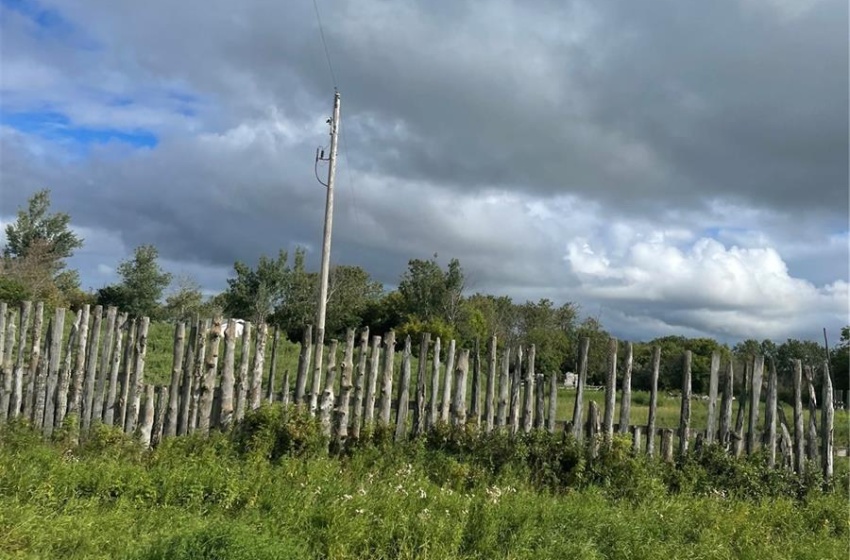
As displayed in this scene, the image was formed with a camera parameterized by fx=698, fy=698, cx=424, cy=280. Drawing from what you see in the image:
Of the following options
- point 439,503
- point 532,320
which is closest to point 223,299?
point 532,320

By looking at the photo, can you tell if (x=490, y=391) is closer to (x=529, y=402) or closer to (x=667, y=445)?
(x=529, y=402)

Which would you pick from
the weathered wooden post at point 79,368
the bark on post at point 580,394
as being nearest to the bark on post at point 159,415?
the weathered wooden post at point 79,368

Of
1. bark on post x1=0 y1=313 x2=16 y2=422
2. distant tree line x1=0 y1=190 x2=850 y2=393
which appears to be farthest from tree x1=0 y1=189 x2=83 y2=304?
bark on post x1=0 y1=313 x2=16 y2=422

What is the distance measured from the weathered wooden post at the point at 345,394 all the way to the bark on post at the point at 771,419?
4998 mm

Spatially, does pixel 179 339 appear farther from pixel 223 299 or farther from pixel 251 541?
pixel 223 299

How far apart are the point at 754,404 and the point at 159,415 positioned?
7.02 meters

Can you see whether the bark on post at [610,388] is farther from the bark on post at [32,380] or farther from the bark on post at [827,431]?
the bark on post at [32,380]

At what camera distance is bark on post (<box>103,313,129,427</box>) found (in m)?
7.99

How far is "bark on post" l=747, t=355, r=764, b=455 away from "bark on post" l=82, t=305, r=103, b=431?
7755mm

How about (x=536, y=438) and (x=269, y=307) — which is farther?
(x=269, y=307)

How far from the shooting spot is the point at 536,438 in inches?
309

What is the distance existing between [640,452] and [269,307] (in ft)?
146

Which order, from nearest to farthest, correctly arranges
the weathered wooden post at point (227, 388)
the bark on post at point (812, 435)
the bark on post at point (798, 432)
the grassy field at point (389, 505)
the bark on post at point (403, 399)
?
1. the grassy field at point (389, 505)
2. the weathered wooden post at point (227, 388)
3. the bark on post at point (403, 399)
4. the bark on post at point (798, 432)
5. the bark on post at point (812, 435)

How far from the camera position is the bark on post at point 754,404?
8391 mm
